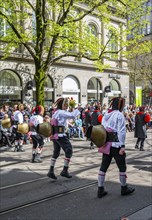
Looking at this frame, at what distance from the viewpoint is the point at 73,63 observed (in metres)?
26.1

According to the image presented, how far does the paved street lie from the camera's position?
5033mm

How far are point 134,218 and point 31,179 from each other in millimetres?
3264

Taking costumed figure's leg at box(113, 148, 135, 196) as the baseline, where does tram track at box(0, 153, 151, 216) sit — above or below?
below

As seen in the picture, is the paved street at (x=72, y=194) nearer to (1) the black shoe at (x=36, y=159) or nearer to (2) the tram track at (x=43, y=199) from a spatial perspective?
(2) the tram track at (x=43, y=199)

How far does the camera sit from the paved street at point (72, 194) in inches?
198

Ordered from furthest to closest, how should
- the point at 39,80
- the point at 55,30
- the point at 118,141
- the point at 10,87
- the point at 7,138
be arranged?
the point at 10,87 → the point at 39,80 → the point at 55,30 → the point at 7,138 → the point at 118,141

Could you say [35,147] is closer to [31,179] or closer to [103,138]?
[31,179]

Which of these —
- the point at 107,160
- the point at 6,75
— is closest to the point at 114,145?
the point at 107,160

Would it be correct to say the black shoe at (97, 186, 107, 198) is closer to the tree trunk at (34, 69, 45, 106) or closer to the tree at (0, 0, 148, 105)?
the tree at (0, 0, 148, 105)

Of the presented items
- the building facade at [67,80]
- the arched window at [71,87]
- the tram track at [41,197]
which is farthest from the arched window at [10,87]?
the tram track at [41,197]

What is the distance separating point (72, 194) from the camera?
6094 mm

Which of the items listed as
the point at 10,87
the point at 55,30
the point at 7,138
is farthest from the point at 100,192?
the point at 10,87

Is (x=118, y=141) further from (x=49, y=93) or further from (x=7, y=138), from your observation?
(x=49, y=93)

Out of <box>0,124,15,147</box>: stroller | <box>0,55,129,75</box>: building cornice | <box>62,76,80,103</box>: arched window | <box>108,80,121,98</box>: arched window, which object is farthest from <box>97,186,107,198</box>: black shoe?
<box>108,80,121,98</box>: arched window
